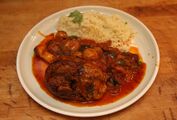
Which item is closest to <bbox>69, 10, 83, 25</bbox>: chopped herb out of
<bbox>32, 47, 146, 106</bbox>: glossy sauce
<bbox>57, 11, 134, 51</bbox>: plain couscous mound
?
<bbox>57, 11, 134, 51</bbox>: plain couscous mound

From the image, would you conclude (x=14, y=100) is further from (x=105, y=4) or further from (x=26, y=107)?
(x=105, y=4)

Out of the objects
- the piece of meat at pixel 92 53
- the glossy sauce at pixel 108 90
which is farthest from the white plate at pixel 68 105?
the piece of meat at pixel 92 53

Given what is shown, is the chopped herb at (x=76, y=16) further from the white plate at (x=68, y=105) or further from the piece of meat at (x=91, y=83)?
the piece of meat at (x=91, y=83)

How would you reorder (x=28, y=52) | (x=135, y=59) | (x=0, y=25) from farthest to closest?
(x=0, y=25)
(x=28, y=52)
(x=135, y=59)

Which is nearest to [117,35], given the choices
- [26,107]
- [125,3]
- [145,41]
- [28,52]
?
[145,41]

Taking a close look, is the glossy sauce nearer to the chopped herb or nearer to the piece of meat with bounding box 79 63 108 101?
the piece of meat with bounding box 79 63 108 101

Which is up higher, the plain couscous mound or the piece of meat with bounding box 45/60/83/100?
the plain couscous mound
